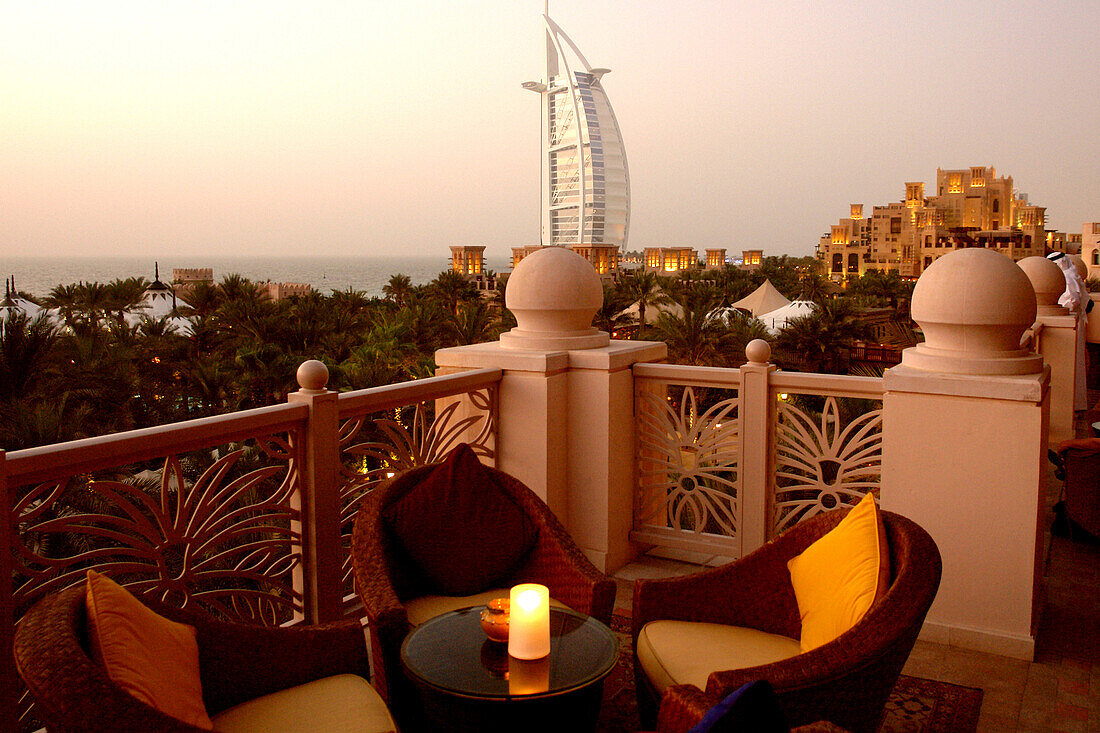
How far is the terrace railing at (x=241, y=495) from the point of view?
8.54ft

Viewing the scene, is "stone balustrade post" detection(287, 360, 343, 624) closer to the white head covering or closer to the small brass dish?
the small brass dish

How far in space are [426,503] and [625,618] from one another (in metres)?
1.45

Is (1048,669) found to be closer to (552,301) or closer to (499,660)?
(499,660)

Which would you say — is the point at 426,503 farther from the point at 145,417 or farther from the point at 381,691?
the point at 145,417

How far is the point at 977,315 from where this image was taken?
3834 mm

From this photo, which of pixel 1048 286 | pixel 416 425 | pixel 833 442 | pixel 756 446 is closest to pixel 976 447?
pixel 833 442

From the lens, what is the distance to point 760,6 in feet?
105

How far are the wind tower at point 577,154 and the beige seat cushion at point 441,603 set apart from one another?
106 metres

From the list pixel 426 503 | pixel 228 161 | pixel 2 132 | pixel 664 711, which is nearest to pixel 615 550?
pixel 426 503

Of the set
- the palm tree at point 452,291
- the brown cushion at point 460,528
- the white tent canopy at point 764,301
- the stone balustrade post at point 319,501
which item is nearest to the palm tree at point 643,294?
the white tent canopy at point 764,301

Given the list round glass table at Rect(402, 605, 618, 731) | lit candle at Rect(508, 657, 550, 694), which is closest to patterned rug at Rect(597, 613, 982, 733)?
round glass table at Rect(402, 605, 618, 731)

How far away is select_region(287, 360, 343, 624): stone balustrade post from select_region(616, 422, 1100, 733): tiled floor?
5.14 feet

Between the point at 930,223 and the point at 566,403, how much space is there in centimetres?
11471

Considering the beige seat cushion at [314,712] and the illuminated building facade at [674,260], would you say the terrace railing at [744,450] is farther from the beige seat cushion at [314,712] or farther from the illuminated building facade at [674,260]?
the illuminated building facade at [674,260]
